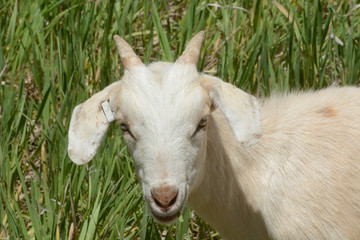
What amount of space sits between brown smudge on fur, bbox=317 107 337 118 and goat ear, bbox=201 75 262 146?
61cm

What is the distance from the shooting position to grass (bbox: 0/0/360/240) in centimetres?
365

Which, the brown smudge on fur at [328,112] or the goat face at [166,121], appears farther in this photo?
the brown smudge on fur at [328,112]

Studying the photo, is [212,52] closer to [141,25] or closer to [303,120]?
[141,25]

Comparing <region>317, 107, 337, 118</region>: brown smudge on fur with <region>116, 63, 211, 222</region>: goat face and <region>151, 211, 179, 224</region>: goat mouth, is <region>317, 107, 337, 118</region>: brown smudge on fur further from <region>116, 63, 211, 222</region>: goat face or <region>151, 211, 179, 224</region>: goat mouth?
<region>151, 211, 179, 224</region>: goat mouth

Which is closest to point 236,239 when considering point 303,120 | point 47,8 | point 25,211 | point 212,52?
point 303,120

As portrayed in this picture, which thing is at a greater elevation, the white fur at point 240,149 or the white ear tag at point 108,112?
the white ear tag at point 108,112

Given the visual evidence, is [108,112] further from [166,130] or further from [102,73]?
[102,73]

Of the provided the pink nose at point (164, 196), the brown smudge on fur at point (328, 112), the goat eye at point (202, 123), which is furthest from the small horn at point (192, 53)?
the brown smudge on fur at point (328, 112)

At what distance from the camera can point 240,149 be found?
3.40 meters

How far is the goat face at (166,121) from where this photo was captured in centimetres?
293

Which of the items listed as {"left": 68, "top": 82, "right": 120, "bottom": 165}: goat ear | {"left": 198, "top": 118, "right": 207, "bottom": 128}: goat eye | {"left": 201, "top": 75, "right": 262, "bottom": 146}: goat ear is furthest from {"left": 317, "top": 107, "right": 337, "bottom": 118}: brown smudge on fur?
{"left": 68, "top": 82, "right": 120, "bottom": 165}: goat ear

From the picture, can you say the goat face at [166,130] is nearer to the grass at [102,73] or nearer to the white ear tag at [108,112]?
the white ear tag at [108,112]

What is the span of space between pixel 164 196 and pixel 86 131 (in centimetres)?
45

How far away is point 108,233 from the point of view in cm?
368
